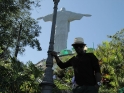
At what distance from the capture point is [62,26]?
5297cm

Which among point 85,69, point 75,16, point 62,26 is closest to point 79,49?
point 85,69

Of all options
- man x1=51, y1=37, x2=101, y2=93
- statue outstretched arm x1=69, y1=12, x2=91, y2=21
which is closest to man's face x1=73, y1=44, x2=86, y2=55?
man x1=51, y1=37, x2=101, y2=93

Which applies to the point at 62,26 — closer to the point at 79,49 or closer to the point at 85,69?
the point at 79,49

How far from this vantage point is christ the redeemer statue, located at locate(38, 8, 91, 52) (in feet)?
167

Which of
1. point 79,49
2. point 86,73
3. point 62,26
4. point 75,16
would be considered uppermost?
point 75,16

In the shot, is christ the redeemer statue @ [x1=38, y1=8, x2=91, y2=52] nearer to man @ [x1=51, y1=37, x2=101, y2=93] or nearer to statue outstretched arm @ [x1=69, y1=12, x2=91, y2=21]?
statue outstretched arm @ [x1=69, y1=12, x2=91, y2=21]

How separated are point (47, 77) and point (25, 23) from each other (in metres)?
18.1


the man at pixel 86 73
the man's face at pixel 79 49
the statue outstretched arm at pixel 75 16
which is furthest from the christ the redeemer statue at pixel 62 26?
the man at pixel 86 73

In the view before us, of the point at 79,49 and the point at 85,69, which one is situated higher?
the point at 79,49

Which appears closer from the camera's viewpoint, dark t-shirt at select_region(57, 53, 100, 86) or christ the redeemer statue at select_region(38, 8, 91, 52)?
dark t-shirt at select_region(57, 53, 100, 86)

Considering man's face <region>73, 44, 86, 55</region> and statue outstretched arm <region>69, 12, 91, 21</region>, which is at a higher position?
statue outstretched arm <region>69, 12, 91, 21</region>

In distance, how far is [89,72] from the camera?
395 cm

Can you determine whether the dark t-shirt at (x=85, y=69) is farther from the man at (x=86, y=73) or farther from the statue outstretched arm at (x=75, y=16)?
the statue outstretched arm at (x=75, y=16)

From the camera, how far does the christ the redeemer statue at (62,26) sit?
5075 centimetres
